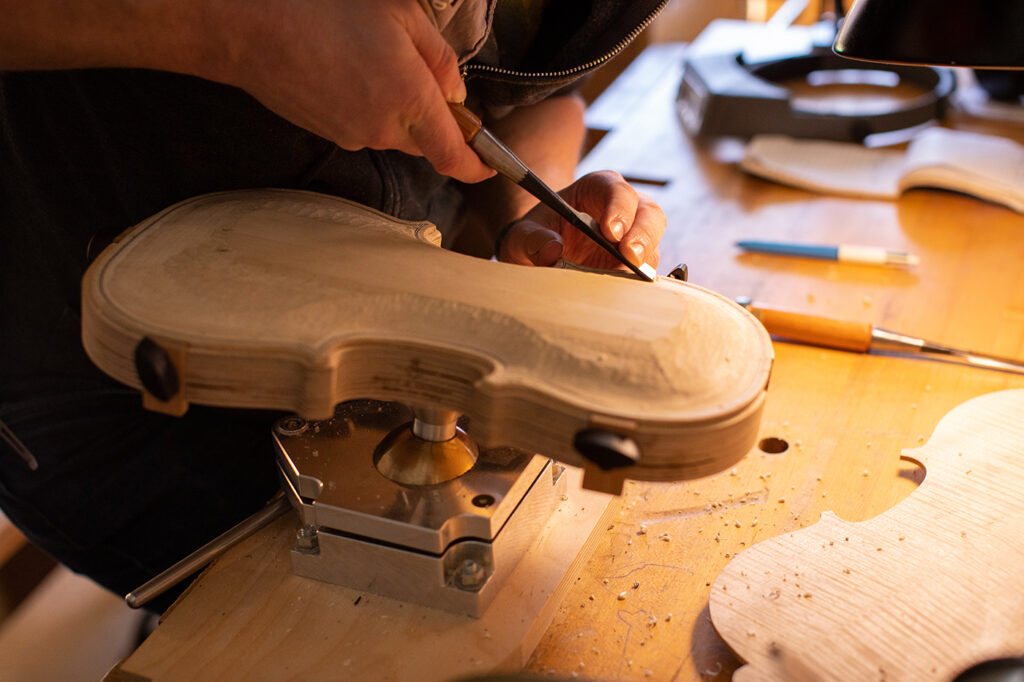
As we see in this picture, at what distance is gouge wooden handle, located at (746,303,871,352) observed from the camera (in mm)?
1033

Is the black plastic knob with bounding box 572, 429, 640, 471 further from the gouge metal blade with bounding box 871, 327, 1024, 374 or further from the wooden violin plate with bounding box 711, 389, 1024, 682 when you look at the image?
the gouge metal blade with bounding box 871, 327, 1024, 374

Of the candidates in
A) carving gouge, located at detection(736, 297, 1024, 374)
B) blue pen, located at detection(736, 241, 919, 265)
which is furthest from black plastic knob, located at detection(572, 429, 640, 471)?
blue pen, located at detection(736, 241, 919, 265)

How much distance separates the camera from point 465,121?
0.71m

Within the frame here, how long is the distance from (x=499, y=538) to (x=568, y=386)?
0.17 metres

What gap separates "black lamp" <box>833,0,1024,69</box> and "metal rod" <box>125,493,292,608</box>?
2.42ft

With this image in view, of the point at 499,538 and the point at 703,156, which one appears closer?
the point at 499,538

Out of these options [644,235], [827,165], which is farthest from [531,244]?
[827,165]

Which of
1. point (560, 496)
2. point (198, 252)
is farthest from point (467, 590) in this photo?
point (198, 252)

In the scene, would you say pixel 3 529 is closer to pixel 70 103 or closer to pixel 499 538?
pixel 70 103

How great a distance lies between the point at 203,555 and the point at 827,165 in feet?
4.09

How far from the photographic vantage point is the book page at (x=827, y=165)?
1459mm

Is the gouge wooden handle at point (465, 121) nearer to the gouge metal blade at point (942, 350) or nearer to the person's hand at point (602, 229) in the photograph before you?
the person's hand at point (602, 229)

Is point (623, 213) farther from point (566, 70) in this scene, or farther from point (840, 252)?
point (840, 252)

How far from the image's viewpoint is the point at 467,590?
654mm
